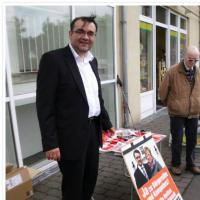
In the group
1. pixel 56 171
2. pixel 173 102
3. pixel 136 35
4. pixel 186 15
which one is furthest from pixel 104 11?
pixel 186 15

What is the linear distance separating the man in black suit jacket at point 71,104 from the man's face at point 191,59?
1.53 metres

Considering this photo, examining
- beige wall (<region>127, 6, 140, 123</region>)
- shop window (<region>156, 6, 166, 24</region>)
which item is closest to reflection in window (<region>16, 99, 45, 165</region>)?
beige wall (<region>127, 6, 140, 123</region>)

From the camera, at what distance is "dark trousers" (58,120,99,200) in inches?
91.8

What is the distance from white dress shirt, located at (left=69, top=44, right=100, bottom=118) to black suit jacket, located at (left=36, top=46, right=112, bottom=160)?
0.21 feet

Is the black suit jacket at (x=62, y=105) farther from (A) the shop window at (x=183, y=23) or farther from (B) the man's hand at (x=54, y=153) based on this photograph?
(A) the shop window at (x=183, y=23)

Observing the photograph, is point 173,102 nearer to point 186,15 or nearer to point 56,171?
point 56,171

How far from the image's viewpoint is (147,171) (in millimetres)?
2715

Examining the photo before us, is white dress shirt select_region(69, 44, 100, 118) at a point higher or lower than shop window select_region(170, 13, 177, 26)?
lower

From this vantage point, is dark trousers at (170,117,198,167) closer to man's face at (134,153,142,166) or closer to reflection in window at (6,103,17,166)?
man's face at (134,153,142,166)

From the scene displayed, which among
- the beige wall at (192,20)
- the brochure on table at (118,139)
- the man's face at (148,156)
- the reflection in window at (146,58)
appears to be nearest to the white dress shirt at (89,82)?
the man's face at (148,156)

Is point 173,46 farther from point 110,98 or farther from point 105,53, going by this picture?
point 110,98

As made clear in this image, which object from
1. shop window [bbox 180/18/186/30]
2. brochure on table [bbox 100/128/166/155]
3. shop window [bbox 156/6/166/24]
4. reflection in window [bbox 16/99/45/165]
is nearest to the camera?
brochure on table [bbox 100/128/166/155]

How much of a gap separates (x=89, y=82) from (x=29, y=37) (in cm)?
195

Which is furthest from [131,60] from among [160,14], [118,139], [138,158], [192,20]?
[192,20]
